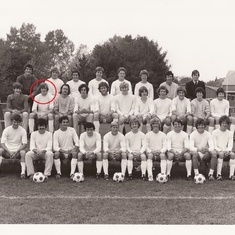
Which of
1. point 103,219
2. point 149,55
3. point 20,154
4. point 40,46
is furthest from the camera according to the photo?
point 40,46

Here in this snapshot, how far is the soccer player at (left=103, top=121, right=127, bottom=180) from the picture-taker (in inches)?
340

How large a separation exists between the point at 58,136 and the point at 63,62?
229 feet

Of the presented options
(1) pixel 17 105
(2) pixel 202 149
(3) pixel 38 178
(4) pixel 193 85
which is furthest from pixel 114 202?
(4) pixel 193 85

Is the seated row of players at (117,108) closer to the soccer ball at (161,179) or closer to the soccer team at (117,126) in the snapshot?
the soccer team at (117,126)

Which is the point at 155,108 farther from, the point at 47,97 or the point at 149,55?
the point at 149,55

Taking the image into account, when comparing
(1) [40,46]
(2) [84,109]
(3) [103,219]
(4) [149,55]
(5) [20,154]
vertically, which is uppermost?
(1) [40,46]

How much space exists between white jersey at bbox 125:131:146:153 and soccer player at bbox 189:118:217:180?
1101mm

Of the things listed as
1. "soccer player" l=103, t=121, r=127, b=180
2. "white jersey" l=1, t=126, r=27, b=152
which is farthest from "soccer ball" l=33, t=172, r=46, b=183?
"soccer player" l=103, t=121, r=127, b=180

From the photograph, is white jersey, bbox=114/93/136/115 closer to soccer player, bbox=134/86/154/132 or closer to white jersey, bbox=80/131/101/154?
soccer player, bbox=134/86/154/132

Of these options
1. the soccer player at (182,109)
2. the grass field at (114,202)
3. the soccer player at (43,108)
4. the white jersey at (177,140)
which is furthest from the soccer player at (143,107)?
the soccer player at (43,108)

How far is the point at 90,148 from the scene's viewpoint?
8953 millimetres

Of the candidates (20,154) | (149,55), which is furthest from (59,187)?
(149,55)

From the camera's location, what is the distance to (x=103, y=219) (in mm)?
5781

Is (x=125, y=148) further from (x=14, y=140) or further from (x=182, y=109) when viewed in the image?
(x=14, y=140)
